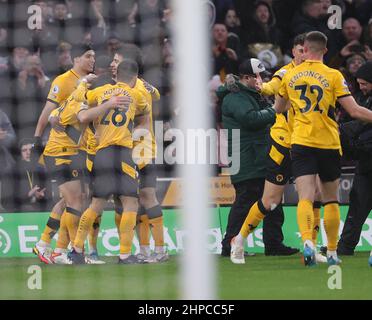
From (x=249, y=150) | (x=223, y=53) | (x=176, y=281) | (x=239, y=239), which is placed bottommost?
(x=176, y=281)

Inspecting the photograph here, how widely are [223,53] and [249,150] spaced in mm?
2960

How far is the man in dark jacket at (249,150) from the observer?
11.2 metres

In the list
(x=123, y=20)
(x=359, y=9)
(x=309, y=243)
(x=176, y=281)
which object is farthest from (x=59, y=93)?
(x=359, y=9)

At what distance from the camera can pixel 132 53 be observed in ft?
35.6

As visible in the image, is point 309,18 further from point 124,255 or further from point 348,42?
point 124,255

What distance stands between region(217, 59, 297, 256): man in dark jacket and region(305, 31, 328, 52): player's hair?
144 cm

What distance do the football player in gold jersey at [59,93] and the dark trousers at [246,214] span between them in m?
1.67

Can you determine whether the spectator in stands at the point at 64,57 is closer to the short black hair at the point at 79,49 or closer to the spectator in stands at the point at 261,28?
the short black hair at the point at 79,49

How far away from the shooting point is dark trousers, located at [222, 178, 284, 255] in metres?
11.5

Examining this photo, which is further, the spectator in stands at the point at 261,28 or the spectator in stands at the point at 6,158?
the spectator in stands at the point at 261,28

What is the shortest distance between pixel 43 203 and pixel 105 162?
2360 mm
